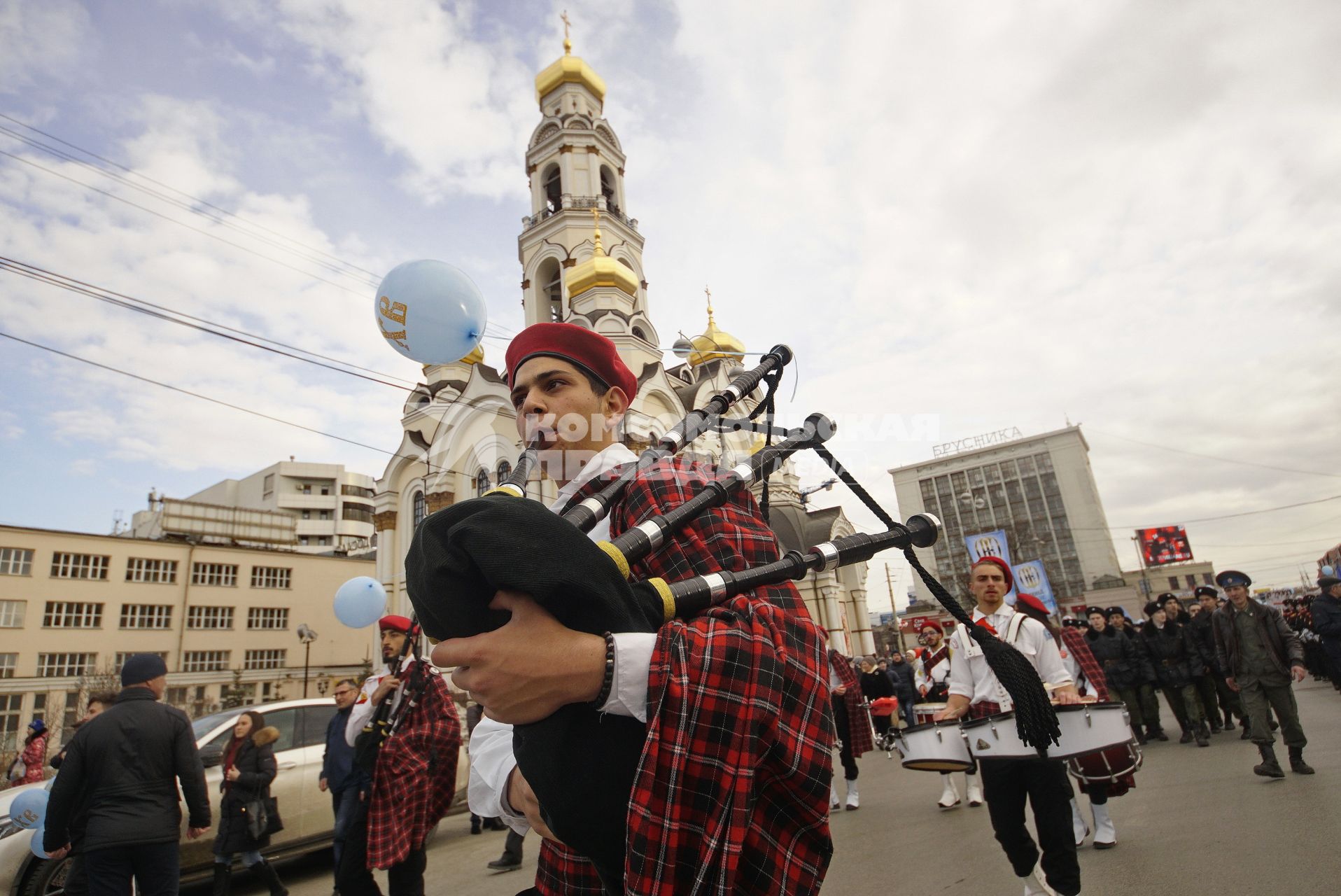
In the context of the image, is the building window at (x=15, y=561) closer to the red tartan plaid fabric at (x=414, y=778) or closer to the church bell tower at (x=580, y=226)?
the church bell tower at (x=580, y=226)

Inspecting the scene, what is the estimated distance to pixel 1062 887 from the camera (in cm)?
375

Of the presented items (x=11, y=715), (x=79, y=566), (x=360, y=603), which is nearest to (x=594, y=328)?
(x=360, y=603)

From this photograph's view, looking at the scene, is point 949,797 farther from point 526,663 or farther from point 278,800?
point 526,663

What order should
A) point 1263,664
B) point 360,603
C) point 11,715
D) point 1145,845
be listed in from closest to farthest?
point 1145,845
point 1263,664
point 360,603
point 11,715

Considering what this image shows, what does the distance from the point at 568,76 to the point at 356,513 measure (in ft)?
162

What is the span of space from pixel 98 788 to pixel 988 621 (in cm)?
584

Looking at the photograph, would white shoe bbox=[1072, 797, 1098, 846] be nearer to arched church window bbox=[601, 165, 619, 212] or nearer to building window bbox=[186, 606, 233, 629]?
arched church window bbox=[601, 165, 619, 212]

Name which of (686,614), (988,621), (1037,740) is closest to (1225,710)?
(988,621)

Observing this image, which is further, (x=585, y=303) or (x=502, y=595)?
(x=585, y=303)

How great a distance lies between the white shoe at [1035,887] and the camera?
4047 millimetres

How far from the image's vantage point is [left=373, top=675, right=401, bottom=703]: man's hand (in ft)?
16.7

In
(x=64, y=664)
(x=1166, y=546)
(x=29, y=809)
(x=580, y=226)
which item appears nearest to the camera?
(x=29, y=809)

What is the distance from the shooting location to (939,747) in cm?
415

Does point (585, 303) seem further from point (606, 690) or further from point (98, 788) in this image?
point (606, 690)
